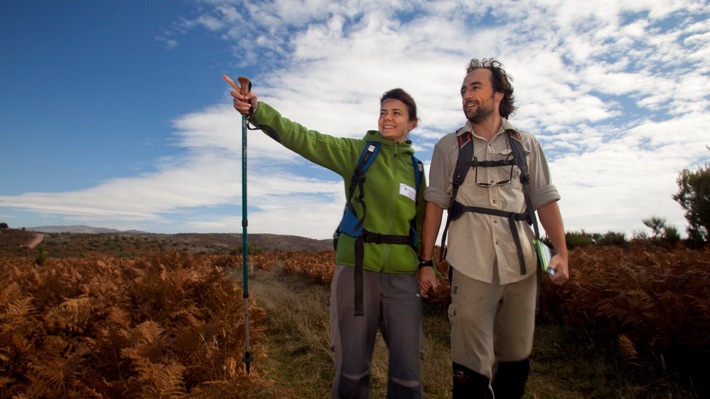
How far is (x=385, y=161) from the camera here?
3098mm

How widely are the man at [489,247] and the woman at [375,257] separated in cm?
17

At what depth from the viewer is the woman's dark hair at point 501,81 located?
10.0 ft

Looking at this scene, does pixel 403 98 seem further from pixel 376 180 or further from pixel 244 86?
pixel 244 86

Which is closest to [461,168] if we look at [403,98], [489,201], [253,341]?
[489,201]

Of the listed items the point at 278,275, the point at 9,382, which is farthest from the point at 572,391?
the point at 278,275

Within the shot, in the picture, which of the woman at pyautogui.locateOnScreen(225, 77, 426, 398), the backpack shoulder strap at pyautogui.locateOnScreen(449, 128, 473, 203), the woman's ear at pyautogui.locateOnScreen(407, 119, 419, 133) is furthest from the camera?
the woman's ear at pyautogui.locateOnScreen(407, 119, 419, 133)

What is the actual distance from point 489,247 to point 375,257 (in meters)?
0.73

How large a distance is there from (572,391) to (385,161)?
3.40 metres

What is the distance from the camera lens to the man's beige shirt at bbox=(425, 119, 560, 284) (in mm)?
2693

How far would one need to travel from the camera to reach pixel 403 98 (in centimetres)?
326

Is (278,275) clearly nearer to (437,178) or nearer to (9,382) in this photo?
(9,382)

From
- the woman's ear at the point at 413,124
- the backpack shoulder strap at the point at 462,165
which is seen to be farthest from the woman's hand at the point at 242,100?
the backpack shoulder strap at the point at 462,165

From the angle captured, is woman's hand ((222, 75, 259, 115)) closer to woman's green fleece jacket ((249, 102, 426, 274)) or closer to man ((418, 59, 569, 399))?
woman's green fleece jacket ((249, 102, 426, 274))

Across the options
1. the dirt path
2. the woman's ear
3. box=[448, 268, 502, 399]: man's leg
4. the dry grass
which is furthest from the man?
the dirt path
